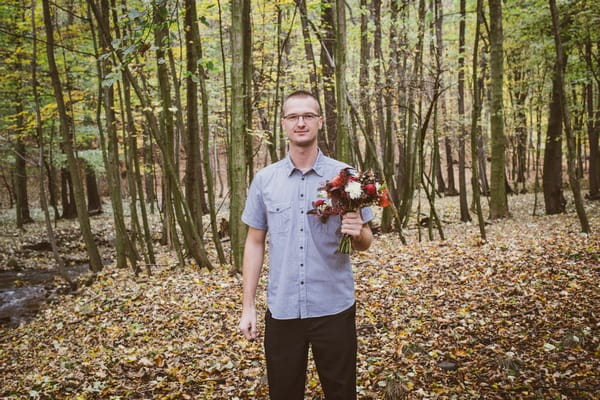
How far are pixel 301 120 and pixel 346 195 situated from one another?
0.56m

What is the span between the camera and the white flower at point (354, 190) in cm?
246

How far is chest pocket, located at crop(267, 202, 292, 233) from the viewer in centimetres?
274

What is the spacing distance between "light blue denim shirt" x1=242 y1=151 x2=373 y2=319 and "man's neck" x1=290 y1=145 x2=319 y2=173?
0.12 feet

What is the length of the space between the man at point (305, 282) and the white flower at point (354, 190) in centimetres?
13

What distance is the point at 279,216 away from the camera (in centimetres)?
277

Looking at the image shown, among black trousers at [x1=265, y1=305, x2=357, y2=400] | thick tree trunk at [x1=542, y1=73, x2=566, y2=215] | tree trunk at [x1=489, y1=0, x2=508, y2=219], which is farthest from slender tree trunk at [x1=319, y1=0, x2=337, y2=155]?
black trousers at [x1=265, y1=305, x2=357, y2=400]

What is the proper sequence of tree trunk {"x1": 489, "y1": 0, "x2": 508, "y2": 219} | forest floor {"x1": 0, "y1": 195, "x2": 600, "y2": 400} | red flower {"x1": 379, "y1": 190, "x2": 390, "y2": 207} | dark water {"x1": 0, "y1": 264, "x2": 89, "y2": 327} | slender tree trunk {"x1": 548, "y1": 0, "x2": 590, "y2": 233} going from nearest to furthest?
red flower {"x1": 379, "y1": 190, "x2": 390, "y2": 207}
forest floor {"x1": 0, "y1": 195, "x2": 600, "y2": 400}
slender tree trunk {"x1": 548, "y1": 0, "x2": 590, "y2": 233}
dark water {"x1": 0, "y1": 264, "x2": 89, "y2": 327}
tree trunk {"x1": 489, "y1": 0, "x2": 508, "y2": 219}

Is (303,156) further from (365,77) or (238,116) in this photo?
(365,77)

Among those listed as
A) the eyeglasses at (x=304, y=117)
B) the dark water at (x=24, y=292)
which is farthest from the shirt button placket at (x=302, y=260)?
the dark water at (x=24, y=292)

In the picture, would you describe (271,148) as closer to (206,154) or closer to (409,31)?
(206,154)

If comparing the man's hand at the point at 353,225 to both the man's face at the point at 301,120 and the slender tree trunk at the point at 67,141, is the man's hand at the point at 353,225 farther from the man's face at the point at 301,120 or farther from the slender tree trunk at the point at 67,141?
the slender tree trunk at the point at 67,141

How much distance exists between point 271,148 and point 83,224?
17.3 feet

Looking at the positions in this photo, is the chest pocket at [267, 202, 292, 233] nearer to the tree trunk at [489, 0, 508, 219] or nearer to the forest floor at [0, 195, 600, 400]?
the forest floor at [0, 195, 600, 400]

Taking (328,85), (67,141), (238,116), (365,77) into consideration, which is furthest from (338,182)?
(365,77)
